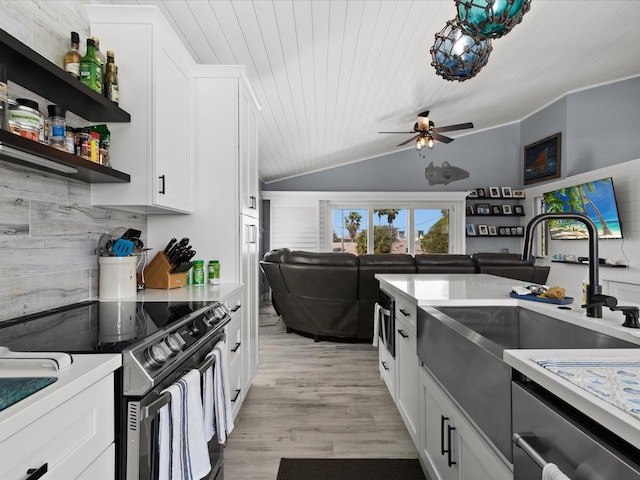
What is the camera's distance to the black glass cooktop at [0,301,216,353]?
3.43ft

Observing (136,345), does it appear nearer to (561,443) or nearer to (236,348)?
(561,443)

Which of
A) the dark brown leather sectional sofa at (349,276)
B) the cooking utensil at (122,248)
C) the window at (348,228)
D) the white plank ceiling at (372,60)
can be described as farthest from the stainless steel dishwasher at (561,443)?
the window at (348,228)

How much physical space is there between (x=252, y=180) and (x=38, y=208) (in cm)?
154

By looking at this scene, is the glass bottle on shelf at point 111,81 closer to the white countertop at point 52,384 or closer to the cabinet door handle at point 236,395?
the white countertop at point 52,384

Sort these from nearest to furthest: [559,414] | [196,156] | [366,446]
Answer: [559,414] → [366,446] → [196,156]

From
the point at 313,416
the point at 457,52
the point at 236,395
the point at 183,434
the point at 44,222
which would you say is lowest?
the point at 313,416

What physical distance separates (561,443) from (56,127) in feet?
5.99

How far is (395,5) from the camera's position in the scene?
8.69 feet

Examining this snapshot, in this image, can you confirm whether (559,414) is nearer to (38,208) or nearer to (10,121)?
(10,121)

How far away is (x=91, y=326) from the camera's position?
1279 mm

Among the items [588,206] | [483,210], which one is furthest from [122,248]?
[483,210]

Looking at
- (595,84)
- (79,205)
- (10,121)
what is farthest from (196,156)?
(595,84)

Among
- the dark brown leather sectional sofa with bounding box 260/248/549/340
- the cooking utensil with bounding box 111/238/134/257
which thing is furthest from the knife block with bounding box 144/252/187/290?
the dark brown leather sectional sofa with bounding box 260/248/549/340

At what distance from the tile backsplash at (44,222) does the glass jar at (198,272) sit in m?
0.57
